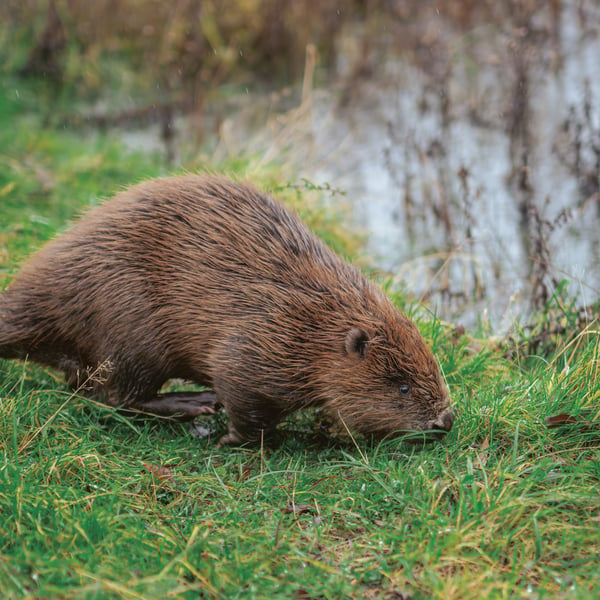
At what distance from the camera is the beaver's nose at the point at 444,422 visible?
331cm

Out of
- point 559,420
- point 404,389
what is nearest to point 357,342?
point 404,389

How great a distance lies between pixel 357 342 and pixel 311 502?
71cm

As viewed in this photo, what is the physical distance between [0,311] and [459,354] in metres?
2.31

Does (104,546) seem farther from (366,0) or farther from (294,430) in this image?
(366,0)

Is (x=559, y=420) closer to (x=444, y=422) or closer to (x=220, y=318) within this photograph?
(x=444, y=422)

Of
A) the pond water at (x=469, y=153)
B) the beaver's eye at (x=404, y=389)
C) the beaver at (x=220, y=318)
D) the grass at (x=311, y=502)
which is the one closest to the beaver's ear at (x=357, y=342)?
the beaver at (x=220, y=318)

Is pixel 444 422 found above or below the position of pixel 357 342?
below

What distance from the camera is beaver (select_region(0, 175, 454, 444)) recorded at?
345cm

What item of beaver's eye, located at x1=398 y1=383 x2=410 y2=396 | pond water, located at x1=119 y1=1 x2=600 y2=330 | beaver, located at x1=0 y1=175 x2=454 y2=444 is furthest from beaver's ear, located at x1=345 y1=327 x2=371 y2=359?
pond water, located at x1=119 y1=1 x2=600 y2=330

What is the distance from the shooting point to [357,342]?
340cm

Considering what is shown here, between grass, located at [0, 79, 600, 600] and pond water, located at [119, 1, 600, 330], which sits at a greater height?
pond water, located at [119, 1, 600, 330]

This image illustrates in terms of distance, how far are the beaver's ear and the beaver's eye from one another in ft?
0.69

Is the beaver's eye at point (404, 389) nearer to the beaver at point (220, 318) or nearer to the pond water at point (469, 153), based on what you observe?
the beaver at point (220, 318)

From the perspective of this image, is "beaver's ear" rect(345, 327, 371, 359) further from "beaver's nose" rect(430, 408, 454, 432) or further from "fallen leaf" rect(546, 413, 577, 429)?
"fallen leaf" rect(546, 413, 577, 429)
